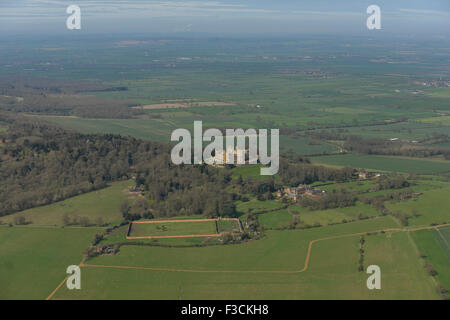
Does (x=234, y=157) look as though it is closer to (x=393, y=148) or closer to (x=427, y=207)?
(x=427, y=207)

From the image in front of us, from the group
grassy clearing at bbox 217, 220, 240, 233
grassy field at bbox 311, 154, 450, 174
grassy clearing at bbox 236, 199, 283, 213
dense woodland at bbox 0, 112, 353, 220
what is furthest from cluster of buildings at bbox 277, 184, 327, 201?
grassy field at bbox 311, 154, 450, 174

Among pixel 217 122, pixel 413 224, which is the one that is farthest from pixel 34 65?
pixel 413 224

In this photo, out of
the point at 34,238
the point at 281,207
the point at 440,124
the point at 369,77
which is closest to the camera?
the point at 34,238

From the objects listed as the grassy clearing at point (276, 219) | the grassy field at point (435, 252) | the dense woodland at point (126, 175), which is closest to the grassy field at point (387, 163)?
the dense woodland at point (126, 175)

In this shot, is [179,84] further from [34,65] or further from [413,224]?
[413,224]

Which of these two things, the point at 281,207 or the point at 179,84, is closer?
the point at 281,207

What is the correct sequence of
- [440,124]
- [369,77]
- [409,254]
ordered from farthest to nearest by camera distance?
[369,77], [440,124], [409,254]

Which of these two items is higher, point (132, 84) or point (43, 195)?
point (132, 84)
